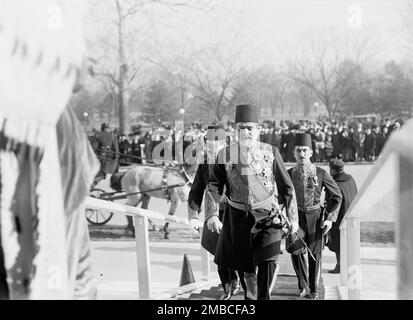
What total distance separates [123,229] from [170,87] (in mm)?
5486

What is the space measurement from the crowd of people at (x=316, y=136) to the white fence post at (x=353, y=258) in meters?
0.33

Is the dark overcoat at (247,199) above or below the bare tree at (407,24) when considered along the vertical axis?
below

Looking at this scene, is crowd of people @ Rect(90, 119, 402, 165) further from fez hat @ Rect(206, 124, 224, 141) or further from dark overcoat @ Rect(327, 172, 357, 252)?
dark overcoat @ Rect(327, 172, 357, 252)

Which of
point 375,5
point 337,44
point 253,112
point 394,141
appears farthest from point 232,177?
point 394,141

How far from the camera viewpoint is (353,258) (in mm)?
3473

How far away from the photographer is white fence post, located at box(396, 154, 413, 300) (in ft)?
6.35

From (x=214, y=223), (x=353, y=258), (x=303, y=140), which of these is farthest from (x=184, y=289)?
(x=303, y=140)

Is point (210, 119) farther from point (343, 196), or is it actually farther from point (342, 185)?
point (343, 196)

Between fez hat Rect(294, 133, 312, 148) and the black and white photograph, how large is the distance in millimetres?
11

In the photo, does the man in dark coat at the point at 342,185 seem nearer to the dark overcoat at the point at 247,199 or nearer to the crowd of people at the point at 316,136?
the crowd of people at the point at 316,136

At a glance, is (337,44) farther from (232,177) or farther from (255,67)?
(232,177)

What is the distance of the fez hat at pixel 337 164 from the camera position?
349 cm

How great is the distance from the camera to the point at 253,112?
2922 millimetres

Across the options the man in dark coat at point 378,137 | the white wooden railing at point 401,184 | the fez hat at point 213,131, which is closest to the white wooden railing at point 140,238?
the fez hat at point 213,131
